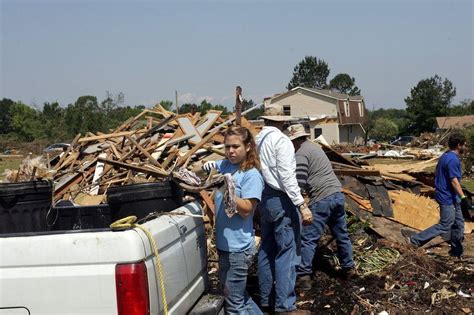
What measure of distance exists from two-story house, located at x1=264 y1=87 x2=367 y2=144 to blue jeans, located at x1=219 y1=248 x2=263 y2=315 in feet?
151

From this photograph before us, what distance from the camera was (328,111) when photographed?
52.5 metres

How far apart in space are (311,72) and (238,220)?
4008 inches

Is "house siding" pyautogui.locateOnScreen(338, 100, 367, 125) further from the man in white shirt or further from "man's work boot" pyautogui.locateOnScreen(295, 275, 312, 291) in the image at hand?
the man in white shirt

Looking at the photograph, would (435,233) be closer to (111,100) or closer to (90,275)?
(90,275)

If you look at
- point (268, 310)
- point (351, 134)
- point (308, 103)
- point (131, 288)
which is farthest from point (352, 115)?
point (131, 288)

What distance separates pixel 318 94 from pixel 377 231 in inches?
1832

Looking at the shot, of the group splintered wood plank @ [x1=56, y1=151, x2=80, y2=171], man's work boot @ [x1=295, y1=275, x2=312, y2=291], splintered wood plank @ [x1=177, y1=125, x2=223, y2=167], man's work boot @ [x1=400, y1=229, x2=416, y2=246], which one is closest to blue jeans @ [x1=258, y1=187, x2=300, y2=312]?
man's work boot @ [x1=295, y1=275, x2=312, y2=291]

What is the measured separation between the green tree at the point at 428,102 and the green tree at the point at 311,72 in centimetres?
4083

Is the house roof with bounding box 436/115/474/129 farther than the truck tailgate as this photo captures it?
Yes

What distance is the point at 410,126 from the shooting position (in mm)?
62750

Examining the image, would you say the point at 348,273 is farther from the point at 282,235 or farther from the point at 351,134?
the point at 351,134

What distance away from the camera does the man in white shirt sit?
15.2ft

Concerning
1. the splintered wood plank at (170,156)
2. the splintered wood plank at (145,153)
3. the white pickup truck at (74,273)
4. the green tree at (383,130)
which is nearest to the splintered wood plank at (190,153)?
the splintered wood plank at (170,156)

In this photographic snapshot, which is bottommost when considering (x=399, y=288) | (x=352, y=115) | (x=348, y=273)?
(x=399, y=288)
